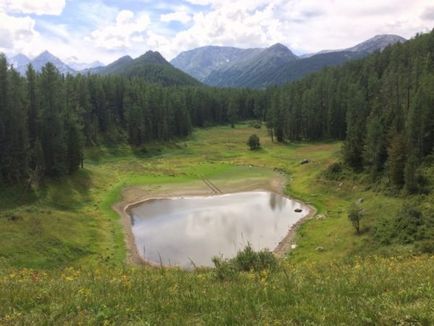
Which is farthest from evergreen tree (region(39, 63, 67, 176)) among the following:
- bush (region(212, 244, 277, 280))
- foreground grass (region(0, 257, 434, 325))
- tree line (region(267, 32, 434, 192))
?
foreground grass (region(0, 257, 434, 325))

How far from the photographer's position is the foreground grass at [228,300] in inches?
368

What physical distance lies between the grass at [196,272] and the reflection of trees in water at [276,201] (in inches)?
109

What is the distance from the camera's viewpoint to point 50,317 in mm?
9922

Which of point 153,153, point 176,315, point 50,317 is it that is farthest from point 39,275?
point 153,153

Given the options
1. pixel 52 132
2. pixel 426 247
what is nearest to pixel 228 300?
pixel 426 247

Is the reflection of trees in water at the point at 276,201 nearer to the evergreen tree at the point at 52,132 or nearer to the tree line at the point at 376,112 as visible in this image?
the tree line at the point at 376,112

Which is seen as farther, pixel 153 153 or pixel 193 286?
pixel 153 153

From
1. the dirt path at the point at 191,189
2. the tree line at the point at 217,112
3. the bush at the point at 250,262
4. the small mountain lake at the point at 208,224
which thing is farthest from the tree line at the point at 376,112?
the bush at the point at 250,262

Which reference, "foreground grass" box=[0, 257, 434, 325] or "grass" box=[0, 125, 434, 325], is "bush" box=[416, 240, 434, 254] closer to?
"grass" box=[0, 125, 434, 325]

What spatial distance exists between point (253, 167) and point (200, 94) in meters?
100.0

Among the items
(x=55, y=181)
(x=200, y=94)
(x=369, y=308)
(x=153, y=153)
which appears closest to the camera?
(x=369, y=308)

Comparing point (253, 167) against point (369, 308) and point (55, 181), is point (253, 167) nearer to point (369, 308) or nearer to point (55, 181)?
point (55, 181)

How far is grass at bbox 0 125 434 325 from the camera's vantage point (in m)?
9.89

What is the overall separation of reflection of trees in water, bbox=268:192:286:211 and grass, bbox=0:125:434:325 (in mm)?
2776
